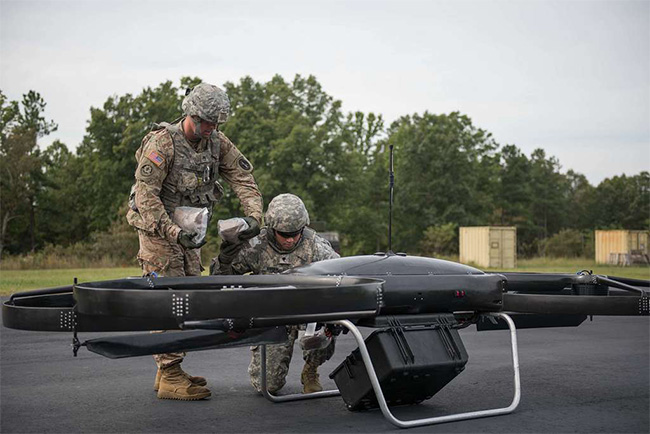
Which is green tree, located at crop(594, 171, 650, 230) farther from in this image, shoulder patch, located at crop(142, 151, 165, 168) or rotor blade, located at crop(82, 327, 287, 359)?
rotor blade, located at crop(82, 327, 287, 359)

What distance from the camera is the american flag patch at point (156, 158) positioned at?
21.2 feet

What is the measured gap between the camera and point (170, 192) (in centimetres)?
667

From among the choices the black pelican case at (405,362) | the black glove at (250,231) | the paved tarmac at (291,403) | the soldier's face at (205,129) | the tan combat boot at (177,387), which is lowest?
the paved tarmac at (291,403)

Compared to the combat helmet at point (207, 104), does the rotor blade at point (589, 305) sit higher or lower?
lower

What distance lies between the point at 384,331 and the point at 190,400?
5.84ft

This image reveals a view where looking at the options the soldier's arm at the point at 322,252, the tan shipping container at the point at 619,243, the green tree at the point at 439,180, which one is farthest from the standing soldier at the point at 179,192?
the green tree at the point at 439,180

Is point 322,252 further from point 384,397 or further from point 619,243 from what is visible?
point 619,243

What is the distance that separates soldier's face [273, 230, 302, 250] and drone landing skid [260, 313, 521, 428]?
2.74ft

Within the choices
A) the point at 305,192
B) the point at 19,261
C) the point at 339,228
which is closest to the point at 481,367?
the point at 19,261

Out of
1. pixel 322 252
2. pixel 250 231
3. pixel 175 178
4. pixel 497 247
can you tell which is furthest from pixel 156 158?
pixel 497 247

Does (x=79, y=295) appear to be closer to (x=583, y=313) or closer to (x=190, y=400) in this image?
(x=190, y=400)

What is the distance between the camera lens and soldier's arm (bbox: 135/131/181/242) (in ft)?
20.9

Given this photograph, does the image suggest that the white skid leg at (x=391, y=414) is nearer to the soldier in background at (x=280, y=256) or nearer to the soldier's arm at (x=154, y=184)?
the soldier in background at (x=280, y=256)

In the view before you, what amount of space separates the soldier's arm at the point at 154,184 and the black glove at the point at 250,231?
1.67 ft
